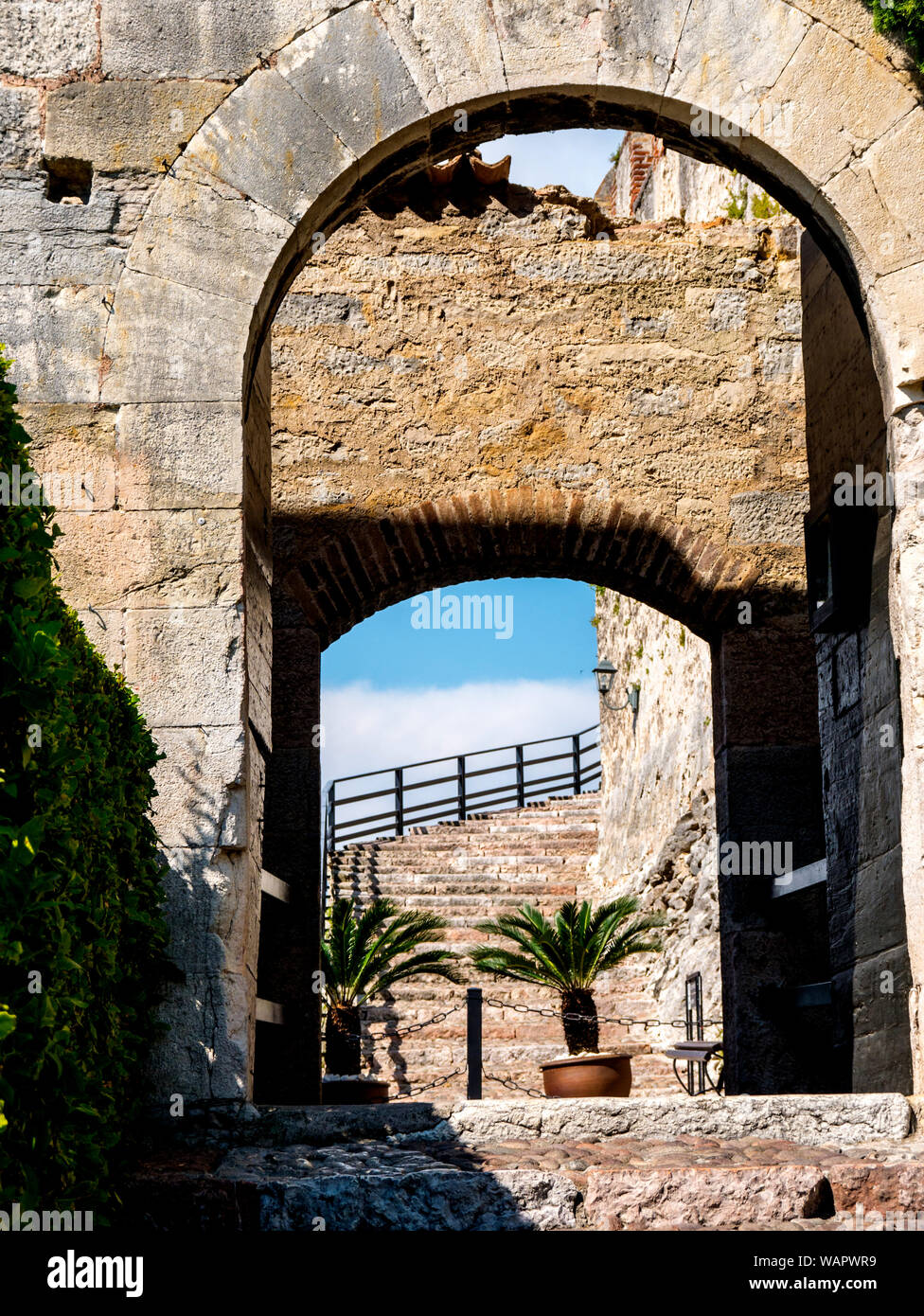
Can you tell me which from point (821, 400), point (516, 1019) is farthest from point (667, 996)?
point (821, 400)

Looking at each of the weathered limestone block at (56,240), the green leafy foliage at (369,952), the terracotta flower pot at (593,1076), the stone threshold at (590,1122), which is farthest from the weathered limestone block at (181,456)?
the green leafy foliage at (369,952)

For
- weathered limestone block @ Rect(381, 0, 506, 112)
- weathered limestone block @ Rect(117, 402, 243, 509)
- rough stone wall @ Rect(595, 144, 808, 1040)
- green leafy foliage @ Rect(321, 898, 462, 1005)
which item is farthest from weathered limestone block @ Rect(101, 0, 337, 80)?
green leafy foliage @ Rect(321, 898, 462, 1005)

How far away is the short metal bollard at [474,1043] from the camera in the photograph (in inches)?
310

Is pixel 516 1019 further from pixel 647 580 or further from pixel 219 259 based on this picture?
pixel 219 259

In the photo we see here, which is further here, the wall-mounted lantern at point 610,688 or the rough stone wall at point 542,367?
the wall-mounted lantern at point 610,688

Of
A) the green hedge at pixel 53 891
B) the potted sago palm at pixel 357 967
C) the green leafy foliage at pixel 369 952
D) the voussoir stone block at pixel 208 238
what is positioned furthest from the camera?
the green leafy foliage at pixel 369 952

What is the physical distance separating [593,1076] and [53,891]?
5.75 m

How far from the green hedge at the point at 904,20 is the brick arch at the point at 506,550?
12.5 ft

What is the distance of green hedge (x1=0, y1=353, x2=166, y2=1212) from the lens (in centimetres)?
284

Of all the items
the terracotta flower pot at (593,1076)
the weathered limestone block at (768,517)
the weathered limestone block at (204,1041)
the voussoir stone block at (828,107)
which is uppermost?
the voussoir stone block at (828,107)

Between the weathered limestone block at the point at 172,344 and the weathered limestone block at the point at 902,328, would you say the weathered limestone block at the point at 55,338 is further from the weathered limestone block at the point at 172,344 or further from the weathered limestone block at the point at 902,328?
the weathered limestone block at the point at 902,328

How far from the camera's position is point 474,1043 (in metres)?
7.99

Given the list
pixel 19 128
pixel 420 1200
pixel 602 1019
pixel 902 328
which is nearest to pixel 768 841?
pixel 602 1019
